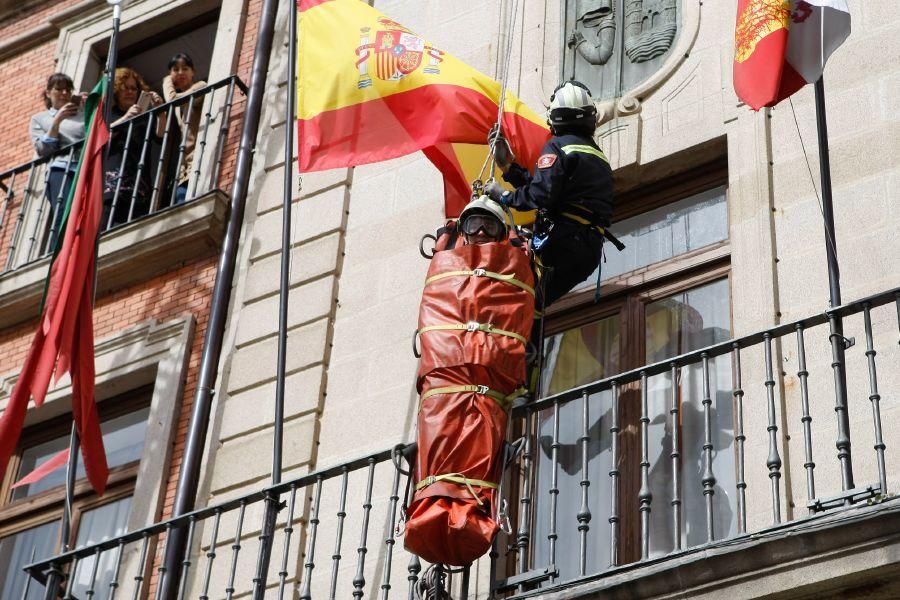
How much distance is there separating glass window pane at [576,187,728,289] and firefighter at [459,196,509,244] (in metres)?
1.25

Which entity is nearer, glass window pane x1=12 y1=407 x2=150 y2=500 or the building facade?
the building facade

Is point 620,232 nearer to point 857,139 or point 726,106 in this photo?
point 726,106

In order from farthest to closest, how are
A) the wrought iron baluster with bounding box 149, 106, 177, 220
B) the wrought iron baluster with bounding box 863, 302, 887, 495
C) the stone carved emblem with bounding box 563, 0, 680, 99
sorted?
1. the wrought iron baluster with bounding box 149, 106, 177, 220
2. the stone carved emblem with bounding box 563, 0, 680, 99
3. the wrought iron baluster with bounding box 863, 302, 887, 495

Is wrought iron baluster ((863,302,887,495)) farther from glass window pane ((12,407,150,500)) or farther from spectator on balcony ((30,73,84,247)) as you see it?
spectator on balcony ((30,73,84,247))

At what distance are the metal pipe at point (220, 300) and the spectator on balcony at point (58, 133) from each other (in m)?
1.55

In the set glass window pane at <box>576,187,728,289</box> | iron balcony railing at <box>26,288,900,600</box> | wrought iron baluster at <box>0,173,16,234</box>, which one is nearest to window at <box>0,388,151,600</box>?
iron balcony railing at <box>26,288,900,600</box>

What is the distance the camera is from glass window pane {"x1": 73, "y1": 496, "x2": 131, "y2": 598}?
427 inches

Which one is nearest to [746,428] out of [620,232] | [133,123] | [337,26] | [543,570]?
[543,570]

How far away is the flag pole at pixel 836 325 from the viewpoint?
735 cm

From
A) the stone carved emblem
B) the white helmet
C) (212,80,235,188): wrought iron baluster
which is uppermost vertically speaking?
(212,80,235,188): wrought iron baluster

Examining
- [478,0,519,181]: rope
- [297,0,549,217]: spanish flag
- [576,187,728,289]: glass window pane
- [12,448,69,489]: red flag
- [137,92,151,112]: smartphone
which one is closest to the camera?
[478,0,519,181]: rope

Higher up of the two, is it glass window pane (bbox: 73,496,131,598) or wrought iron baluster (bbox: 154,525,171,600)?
glass window pane (bbox: 73,496,131,598)

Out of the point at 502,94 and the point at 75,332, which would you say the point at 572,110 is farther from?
the point at 75,332

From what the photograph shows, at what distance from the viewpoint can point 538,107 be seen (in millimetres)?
10758
